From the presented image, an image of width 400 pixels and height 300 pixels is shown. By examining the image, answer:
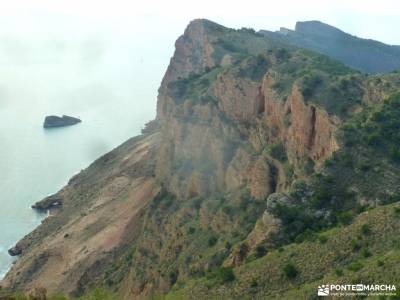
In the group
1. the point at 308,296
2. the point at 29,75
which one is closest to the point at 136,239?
the point at 308,296

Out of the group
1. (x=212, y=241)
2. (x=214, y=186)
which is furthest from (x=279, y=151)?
(x=214, y=186)

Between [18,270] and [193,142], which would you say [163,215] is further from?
[18,270]

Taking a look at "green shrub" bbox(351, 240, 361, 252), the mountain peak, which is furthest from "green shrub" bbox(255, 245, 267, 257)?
the mountain peak

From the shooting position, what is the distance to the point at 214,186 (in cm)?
4791

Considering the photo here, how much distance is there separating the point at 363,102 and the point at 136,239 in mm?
24428

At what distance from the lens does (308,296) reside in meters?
21.2

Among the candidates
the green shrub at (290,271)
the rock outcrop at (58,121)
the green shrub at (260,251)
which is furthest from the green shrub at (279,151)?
the rock outcrop at (58,121)

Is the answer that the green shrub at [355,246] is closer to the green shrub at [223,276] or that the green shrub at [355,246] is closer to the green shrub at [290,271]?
the green shrub at [290,271]

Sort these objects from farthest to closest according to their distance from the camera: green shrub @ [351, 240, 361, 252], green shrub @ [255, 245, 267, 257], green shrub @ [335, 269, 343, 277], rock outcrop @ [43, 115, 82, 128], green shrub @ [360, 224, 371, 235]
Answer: rock outcrop @ [43, 115, 82, 128] < green shrub @ [255, 245, 267, 257] < green shrub @ [360, 224, 371, 235] < green shrub @ [351, 240, 361, 252] < green shrub @ [335, 269, 343, 277]

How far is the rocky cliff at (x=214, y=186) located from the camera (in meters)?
34.2

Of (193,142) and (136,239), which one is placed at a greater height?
(193,142)

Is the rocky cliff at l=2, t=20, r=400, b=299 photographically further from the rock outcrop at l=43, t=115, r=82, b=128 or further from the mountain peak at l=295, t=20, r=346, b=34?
the mountain peak at l=295, t=20, r=346, b=34

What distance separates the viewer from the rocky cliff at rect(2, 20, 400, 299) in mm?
34156

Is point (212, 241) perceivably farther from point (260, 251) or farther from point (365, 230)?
point (365, 230)
